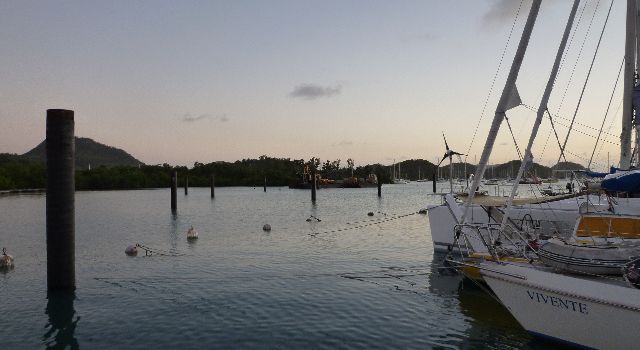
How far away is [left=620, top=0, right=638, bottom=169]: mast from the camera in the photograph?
21.0 m

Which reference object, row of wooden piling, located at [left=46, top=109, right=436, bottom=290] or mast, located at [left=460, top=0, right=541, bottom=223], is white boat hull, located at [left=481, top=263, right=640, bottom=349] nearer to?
mast, located at [left=460, top=0, right=541, bottom=223]

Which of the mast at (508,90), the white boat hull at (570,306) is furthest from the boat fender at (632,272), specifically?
the mast at (508,90)

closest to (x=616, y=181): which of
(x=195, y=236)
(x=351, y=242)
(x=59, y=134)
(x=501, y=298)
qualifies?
(x=501, y=298)

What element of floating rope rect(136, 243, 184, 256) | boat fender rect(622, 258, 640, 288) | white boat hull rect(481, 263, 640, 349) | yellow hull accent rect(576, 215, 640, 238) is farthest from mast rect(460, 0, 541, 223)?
floating rope rect(136, 243, 184, 256)

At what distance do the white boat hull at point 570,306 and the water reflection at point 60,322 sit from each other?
10319 millimetres

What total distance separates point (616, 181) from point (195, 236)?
2605cm

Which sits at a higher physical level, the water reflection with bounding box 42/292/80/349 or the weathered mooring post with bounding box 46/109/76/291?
the weathered mooring post with bounding box 46/109/76/291

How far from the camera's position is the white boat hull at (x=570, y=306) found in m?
9.69

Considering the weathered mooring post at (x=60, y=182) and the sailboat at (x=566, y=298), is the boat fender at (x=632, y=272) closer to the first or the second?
the sailboat at (x=566, y=298)

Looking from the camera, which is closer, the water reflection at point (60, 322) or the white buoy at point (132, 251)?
the water reflection at point (60, 322)

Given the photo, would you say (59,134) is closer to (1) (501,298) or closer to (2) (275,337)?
(2) (275,337)

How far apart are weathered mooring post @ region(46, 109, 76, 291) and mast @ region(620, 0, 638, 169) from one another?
69.3ft

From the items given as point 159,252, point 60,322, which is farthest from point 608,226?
point 159,252

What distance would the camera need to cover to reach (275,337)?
40.4 feet
